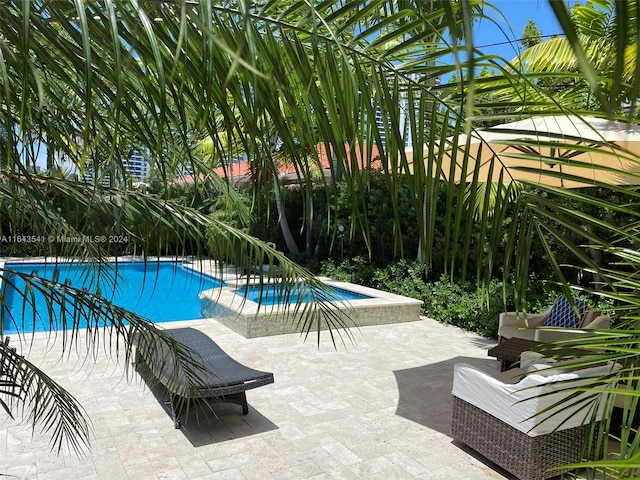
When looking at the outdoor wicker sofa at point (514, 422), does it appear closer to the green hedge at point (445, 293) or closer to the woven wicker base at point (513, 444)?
the woven wicker base at point (513, 444)

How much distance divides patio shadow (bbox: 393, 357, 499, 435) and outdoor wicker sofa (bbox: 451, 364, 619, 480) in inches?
25.3

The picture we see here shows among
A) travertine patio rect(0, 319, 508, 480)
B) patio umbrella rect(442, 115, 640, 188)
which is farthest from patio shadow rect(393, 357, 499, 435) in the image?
patio umbrella rect(442, 115, 640, 188)

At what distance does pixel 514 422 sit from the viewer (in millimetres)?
3902

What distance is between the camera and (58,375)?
6.26 metres

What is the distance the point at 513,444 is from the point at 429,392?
204cm

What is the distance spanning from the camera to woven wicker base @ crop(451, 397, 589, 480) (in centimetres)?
381

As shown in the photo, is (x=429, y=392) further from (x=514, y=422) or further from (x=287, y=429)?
(x=514, y=422)

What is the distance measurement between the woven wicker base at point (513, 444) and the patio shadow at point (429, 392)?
561 mm

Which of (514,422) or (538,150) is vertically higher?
(538,150)

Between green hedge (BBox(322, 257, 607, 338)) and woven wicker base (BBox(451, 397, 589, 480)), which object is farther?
green hedge (BBox(322, 257, 607, 338))

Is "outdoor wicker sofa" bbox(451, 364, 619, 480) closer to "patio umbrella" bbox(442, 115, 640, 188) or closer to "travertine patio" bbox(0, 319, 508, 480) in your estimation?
"travertine patio" bbox(0, 319, 508, 480)

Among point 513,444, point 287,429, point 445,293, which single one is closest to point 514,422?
point 513,444

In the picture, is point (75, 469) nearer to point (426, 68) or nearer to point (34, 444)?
point (34, 444)

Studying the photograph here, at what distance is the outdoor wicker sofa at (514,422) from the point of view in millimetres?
3752
